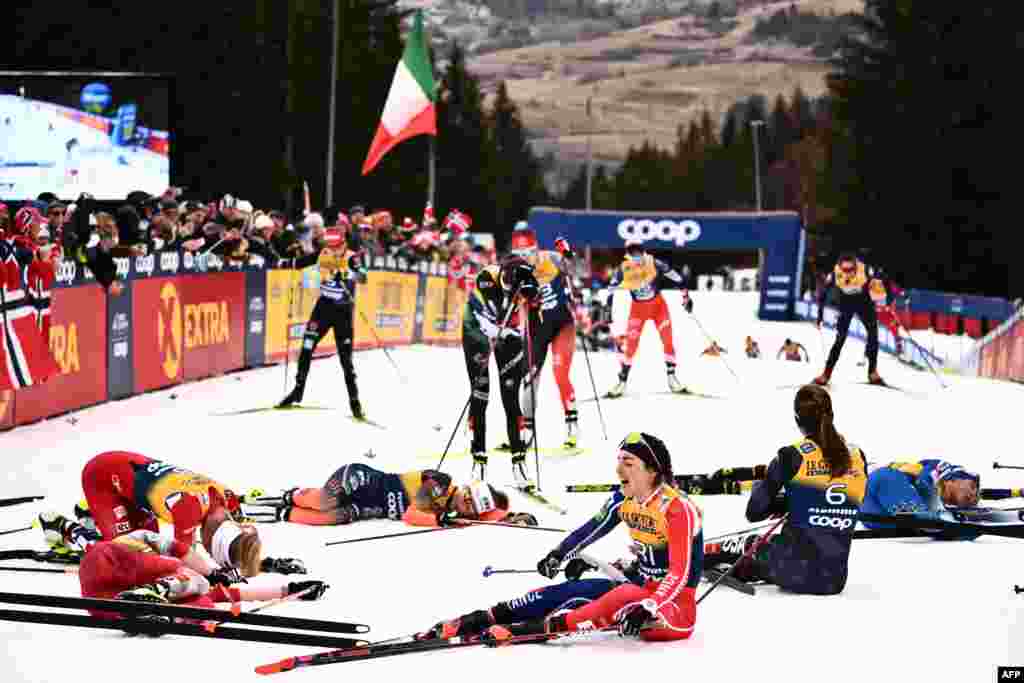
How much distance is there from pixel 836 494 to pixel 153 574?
3.94 metres

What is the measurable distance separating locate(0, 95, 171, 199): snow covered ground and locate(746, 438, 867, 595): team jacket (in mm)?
16153

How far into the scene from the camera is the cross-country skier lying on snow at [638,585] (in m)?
8.00

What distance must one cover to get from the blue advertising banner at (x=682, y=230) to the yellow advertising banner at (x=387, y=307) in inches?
581

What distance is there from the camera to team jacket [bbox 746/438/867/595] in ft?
30.0

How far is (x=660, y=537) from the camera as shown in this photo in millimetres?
8203

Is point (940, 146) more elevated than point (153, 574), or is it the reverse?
point (940, 146)

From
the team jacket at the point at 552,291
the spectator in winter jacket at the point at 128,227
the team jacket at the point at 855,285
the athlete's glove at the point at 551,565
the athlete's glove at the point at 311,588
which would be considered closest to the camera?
the athlete's glove at the point at 551,565

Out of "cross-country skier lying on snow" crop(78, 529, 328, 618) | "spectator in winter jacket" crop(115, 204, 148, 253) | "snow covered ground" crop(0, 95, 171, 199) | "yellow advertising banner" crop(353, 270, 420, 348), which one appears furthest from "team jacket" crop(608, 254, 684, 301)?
"cross-country skier lying on snow" crop(78, 529, 328, 618)

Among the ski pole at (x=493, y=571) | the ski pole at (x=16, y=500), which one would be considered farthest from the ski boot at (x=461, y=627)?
the ski pole at (x=16, y=500)

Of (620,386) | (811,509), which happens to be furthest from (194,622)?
(620,386)

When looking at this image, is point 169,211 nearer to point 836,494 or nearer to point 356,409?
point 356,409

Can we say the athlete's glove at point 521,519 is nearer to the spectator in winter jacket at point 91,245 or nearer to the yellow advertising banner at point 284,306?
the spectator in winter jacket at point 91,245

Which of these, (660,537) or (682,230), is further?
(682,230)

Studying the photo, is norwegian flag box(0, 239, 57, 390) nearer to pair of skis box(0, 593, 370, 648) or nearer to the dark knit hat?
pair of skis box(0, 593, 370, 648)
